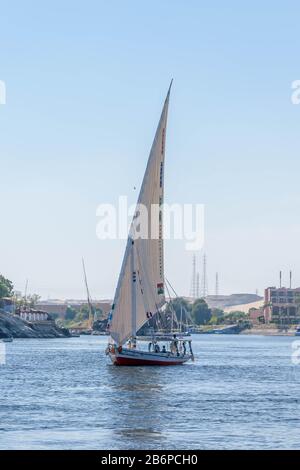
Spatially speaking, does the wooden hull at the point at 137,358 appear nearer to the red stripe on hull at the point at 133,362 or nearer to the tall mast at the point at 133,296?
the red stripe on hull at the point at 133,362

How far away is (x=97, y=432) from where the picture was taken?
52.0 metres

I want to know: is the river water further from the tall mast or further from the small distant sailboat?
the tall mast

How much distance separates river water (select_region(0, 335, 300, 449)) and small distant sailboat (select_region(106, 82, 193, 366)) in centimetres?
242

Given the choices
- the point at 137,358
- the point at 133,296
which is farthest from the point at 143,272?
the point at 137,358

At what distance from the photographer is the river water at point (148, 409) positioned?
1935 inches

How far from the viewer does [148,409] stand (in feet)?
207

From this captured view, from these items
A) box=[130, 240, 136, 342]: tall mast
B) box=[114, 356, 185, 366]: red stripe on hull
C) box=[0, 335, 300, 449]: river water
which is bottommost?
box=[0, 335, 300, 449]: river water

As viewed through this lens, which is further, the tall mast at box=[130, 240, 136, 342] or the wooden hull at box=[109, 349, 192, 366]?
the tall mast at box=[130, 240, 136, 342]

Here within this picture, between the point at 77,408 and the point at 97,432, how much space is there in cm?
1116

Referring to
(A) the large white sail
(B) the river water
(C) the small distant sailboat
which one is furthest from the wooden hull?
(B) the river water

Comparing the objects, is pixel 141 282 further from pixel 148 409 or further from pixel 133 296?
pixel 148 409

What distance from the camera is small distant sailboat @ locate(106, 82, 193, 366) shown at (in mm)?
99625
